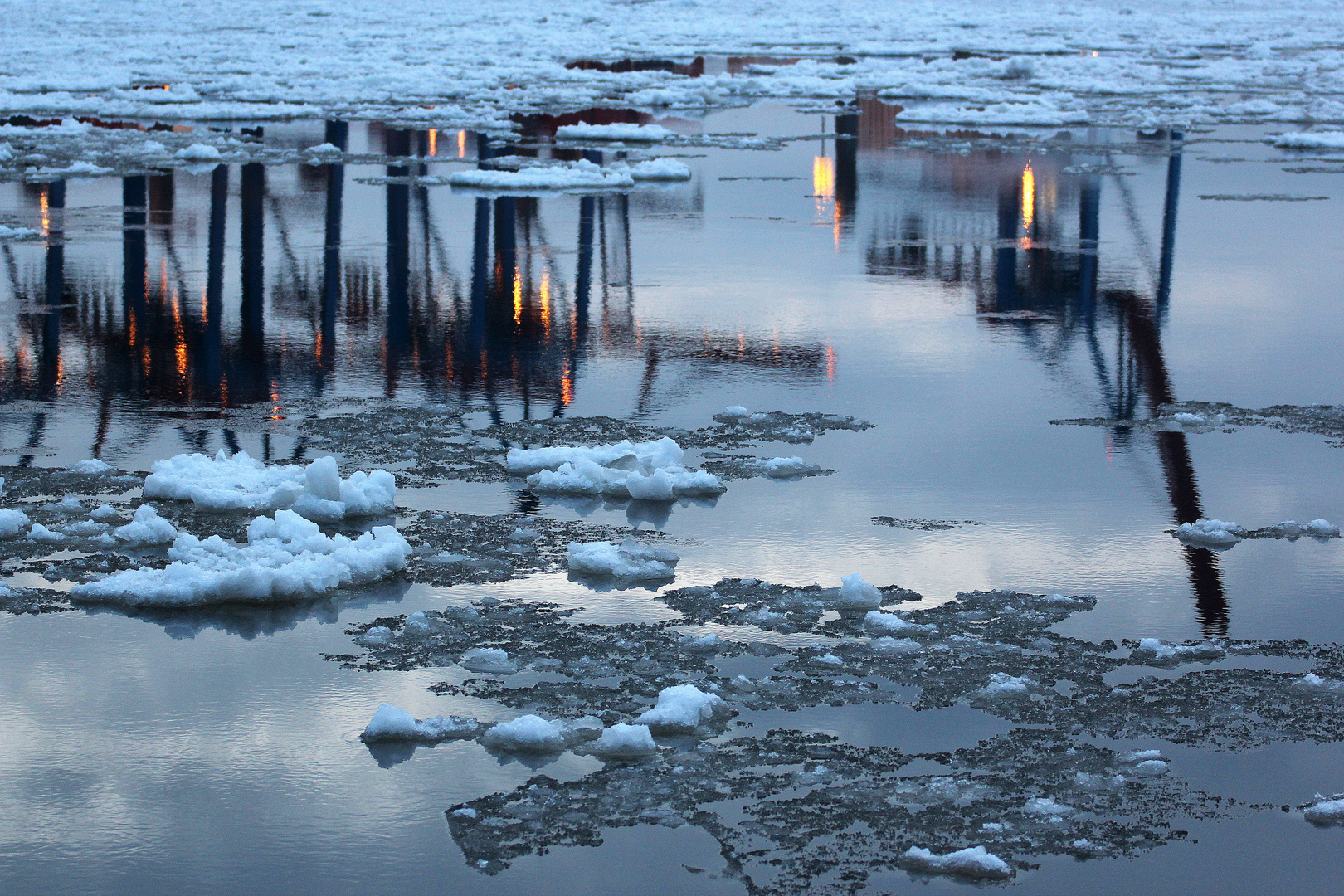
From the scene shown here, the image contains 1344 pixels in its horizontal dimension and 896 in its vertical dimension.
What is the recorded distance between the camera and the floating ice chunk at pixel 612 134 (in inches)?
981

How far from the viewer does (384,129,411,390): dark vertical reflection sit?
11.1 metres

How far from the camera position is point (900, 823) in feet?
15.6

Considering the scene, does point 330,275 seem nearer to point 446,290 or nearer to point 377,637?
point 446,290

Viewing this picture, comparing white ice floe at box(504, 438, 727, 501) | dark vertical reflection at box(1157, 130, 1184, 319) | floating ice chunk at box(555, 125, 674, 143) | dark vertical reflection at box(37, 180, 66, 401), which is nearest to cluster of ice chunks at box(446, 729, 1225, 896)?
white ice floe at box(504, 438, 727, 501)

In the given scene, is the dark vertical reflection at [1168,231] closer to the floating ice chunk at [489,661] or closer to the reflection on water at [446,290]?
the reflection on water at [446,290]

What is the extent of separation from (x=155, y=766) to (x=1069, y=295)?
931 centimetres

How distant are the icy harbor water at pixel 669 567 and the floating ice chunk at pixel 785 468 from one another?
0.03 m

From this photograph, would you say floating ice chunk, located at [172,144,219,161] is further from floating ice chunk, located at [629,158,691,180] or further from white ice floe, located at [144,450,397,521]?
white ice floe, located at [144,450,397,521]

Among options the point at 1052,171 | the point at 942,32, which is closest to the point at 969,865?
the point at 1052,171

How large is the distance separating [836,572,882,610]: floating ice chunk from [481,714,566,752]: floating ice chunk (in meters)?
1.58

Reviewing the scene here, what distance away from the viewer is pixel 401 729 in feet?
17.4

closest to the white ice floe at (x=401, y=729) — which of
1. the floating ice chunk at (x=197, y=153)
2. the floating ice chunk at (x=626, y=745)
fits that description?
the floating ice chunk at (x=626, y=745)

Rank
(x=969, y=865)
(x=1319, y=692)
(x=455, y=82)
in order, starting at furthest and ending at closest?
(x=455, y=82)
(x=1319, y=692)
(x=969, y=865)

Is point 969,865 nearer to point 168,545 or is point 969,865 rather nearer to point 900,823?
point 900,823
